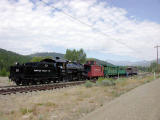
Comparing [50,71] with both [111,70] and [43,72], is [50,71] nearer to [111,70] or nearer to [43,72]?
[43,72]

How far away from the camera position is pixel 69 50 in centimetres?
10462

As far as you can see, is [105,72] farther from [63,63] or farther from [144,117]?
[144,117]

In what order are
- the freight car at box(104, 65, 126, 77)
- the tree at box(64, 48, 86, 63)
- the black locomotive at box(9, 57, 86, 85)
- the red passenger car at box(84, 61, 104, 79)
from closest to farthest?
the black locomotive at box(9, 57, 86, 85) < the red passenger car at box(84, 61, 104, 79) < the freight car at box(104, 65, 126, 77) < the tree at box(64, 48, 86, 63)

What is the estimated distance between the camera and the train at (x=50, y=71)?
17000mm

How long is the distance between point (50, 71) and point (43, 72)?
1227mm

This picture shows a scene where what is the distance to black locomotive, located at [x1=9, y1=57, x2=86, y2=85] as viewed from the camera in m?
16.9

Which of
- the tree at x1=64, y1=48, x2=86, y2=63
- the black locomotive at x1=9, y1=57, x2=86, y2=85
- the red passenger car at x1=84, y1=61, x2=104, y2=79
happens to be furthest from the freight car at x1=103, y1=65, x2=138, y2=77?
the tree at x1=64, y1=48, x2=86, y2=63

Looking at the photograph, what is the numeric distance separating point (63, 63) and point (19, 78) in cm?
663

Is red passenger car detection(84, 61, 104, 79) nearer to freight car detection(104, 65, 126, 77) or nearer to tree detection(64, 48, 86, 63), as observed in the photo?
freight car detection(104, 65, 126, 77)

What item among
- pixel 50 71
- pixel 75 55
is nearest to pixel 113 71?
pixel 50 71

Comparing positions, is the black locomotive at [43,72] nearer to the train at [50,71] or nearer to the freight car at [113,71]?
the train at [50,71]

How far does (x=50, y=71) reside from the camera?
19891mm

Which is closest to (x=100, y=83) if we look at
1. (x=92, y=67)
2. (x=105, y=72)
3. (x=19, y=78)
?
(x=19, y=78)

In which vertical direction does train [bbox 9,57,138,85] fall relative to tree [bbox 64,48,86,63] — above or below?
below
